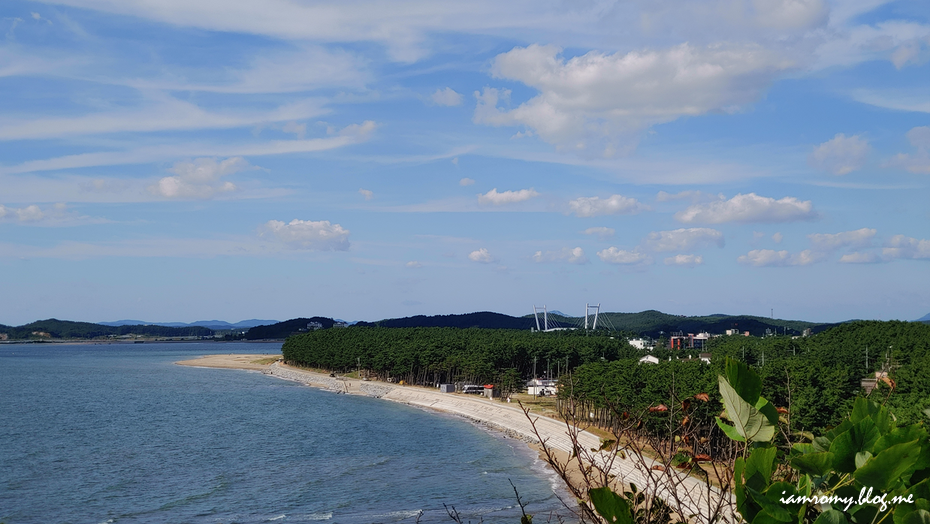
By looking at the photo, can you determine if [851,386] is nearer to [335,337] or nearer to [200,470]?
[200,470]

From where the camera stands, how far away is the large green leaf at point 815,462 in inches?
132

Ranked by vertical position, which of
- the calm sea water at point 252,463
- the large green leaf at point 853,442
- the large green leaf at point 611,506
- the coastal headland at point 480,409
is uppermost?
the large green leaf at point 853,442

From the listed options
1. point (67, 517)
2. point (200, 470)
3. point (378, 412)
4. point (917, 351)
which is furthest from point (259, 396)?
point (917, 351)

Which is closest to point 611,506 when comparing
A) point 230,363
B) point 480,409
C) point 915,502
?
point 915,502

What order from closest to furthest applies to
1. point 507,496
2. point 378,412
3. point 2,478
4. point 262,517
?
1. point 262,517
2. point 507,496
3. point 2,478
4. point 378,412

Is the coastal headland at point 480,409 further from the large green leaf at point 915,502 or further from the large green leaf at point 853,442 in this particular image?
the large green leaf at point 853,442

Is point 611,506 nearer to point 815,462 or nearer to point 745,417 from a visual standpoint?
point 745,417

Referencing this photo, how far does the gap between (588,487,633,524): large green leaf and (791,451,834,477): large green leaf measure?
79 cm

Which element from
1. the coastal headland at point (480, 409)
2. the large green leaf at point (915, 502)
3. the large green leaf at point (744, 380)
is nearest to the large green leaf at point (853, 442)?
the large green leaf at point (915, 502)

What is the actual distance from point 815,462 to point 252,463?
5711 cm

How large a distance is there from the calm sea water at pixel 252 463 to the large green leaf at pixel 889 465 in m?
25.6

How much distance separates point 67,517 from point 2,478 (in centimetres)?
1537

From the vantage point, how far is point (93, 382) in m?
126

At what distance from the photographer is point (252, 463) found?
55938mm
